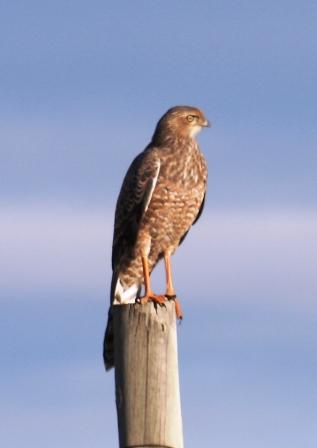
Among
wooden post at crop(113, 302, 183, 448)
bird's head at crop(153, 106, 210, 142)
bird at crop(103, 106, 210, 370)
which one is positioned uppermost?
bird's head at crop(153, 106, 210, 142)

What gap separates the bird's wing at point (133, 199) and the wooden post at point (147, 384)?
16.7ft

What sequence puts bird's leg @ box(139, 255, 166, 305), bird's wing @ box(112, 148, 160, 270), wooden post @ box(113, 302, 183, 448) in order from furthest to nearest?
1. bird's wing @ box(112, 148, 160, 270)
2. bird's leg @ box(139, 255, 166, 305)
3. wooden post @ box(113, 302, 183, 448)

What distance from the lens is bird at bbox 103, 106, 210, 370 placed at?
1096 centimetres

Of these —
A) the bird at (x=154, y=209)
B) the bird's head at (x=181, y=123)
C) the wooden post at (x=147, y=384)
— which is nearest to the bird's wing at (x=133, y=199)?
the bird at (x=154, y=209)

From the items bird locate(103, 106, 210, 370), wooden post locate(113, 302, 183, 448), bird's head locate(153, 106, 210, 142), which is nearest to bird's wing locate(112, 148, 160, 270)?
bird locate(103, 106, 210, 370)


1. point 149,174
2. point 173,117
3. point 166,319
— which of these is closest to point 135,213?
point 149,174

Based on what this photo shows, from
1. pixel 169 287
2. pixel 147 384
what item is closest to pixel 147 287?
pixel 169 287

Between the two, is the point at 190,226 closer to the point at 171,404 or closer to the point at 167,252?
the point at 167,252

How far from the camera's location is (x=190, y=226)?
11266mm

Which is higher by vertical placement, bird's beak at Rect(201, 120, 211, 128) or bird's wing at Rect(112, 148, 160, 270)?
bird's beak at Rect(201, 120, 211, 128)

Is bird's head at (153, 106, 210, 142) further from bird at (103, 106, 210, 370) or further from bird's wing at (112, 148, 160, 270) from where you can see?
bird's wing at (112, 148, 160, 270)

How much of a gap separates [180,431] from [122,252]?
5573 mm

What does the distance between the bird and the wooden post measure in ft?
16.0

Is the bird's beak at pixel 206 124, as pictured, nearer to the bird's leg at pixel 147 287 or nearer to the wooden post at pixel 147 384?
the bird's leg at pixel 147 287
